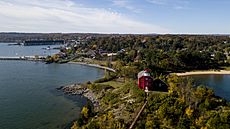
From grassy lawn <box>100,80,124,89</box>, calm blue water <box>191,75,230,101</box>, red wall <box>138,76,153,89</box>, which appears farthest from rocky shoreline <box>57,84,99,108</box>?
calm blue water <box>191,75,230,101</box>

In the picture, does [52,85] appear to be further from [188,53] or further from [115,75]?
[188,53]

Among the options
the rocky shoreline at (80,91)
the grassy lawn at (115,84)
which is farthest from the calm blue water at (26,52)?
the grassy lawn at (115,84)

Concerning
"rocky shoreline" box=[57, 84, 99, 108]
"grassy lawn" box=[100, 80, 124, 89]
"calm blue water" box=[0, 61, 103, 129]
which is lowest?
"calm blue water" box=[0, 61, 103, 129]

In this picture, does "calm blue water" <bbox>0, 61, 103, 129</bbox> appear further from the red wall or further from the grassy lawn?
the red wall

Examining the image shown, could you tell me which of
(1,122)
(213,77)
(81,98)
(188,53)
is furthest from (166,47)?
(1,122)

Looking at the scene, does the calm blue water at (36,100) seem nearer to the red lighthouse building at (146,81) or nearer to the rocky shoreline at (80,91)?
the rocky shoreline at (80,91)

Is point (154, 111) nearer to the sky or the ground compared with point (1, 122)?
nearer to the sky

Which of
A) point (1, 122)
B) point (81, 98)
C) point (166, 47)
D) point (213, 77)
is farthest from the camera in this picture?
point (166, 47)
